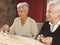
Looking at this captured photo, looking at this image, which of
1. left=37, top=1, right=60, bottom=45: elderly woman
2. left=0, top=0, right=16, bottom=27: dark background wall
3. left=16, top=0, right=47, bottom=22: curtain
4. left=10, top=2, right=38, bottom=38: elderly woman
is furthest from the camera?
left=0, top=0, right=16, bottom=27: dark background wall

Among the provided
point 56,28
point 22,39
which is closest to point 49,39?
point 56,28

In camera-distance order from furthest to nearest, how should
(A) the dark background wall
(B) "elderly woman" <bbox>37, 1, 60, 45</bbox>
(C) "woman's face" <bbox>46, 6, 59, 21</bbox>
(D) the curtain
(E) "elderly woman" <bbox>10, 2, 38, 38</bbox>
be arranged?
(A) the dark background wall → (D) the curtain → (E) "elderly woman" <bbox>10, 2, 38, 38</bbox> → (C) "woman's face" <bbox>46, 6, 59, 21</bbox> → (B) "elderly woman" <bbox>37, 1, 60, 45</bbox>

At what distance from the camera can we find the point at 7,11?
527cm

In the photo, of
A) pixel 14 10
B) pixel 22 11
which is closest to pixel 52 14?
pixel 22 11

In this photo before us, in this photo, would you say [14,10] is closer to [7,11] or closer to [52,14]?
[7,11]

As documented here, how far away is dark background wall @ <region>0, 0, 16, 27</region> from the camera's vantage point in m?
5.19

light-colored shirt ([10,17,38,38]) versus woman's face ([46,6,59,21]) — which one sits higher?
woman's face ([46,6,59,21])

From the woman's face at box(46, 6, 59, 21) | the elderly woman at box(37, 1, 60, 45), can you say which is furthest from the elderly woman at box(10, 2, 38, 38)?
the woman's face at box(46, 6, 59, 21)

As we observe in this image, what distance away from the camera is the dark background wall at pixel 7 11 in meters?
5.19

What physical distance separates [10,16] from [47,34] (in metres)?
2.94

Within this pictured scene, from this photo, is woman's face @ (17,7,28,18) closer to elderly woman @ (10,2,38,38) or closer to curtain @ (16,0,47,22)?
elderly woman @ (10,2,38,38)

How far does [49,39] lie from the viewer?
6.86 feet

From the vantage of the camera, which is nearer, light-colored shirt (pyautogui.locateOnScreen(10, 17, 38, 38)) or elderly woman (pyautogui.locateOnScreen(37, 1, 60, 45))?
elderly woman (pyautogui.locateOnScreen(37, 1, 60, 45))

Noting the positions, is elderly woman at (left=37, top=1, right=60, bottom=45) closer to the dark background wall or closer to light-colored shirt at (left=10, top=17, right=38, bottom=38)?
light-colored shirt at (left=10, top=17, right=38, bottom=38)
